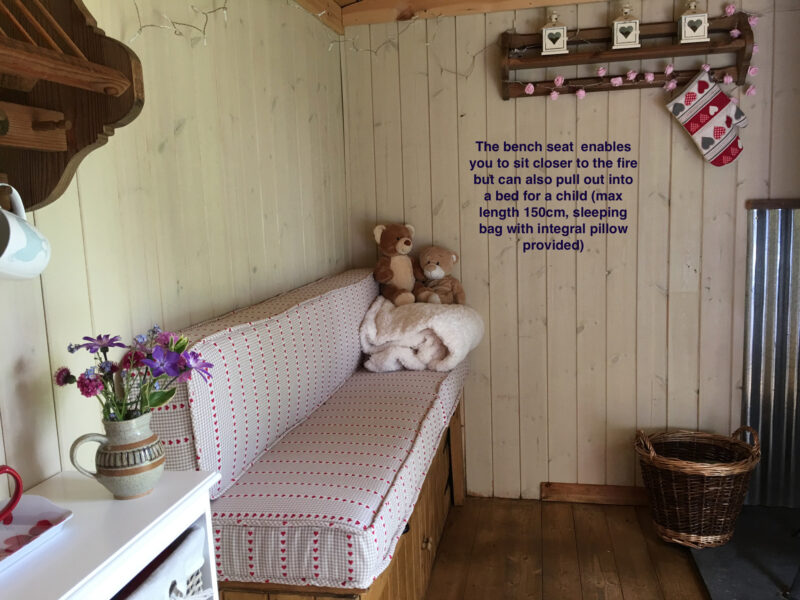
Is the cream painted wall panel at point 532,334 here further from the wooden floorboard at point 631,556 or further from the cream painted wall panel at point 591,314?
the wooden floorboard at point 631,556

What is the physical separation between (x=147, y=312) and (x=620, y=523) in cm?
211

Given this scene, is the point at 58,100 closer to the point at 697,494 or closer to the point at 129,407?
the point at 129,407

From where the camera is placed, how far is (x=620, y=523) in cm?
292

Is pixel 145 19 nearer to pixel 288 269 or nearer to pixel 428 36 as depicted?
pixel 288 269

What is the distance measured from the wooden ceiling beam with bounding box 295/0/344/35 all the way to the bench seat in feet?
5.11

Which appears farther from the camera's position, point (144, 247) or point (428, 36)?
point (428, 36)

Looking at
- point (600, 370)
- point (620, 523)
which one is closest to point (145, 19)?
point (600, 370)

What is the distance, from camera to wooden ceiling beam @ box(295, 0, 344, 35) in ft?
8.95

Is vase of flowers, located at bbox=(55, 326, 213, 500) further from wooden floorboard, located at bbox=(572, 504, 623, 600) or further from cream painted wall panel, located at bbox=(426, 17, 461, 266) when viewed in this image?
cream painted wall panel, located at bbox=(426, 17, 461, 266)

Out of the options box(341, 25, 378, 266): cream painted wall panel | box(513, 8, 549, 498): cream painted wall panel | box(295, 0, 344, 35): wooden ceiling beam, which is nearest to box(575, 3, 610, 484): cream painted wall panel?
box(513, 8, 549, 498): cream painted wall panel

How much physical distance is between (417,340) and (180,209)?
114 cm

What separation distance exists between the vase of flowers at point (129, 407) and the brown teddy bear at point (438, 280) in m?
1.77

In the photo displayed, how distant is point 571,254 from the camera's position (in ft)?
9.85

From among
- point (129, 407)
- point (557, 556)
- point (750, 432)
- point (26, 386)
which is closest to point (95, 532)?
point (129, 407)
